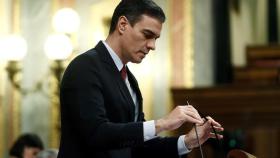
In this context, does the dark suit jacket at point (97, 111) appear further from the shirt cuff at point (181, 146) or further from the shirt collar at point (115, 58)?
the shirt cuff at point (181, 146)

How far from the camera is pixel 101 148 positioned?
7.03ft

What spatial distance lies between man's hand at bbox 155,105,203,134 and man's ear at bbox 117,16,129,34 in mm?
334

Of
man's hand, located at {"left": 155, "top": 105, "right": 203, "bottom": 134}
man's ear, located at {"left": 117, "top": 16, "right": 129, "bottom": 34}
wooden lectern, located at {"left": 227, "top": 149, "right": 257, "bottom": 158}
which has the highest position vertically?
man's ear, located at {"left": 117, "top": 16, "right": 129, "bottom": 34}

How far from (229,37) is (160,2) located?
0.69m

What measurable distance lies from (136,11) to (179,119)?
0.39 meters

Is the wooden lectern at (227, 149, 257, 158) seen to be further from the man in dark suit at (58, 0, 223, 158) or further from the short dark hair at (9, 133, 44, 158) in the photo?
→ the short dark hair at (9, 133, 44, 158)

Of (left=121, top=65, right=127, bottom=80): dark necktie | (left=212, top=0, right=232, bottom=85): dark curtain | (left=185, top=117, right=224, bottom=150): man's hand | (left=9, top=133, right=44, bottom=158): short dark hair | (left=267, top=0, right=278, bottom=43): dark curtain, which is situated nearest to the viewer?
(left=185, top=117, right=224, bottom=150): man's hand

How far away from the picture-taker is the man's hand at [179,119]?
6.89ft

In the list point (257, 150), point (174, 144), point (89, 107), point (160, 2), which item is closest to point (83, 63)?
point (89, 107)

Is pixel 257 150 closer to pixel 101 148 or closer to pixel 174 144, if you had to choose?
pixel 174 144

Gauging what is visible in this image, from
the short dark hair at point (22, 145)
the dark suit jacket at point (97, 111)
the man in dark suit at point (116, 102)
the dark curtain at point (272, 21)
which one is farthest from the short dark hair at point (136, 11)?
the dark curtain at point (272, 21)

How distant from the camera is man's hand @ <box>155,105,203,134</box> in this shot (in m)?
2.10

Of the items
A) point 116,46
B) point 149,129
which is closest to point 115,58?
point 116,46

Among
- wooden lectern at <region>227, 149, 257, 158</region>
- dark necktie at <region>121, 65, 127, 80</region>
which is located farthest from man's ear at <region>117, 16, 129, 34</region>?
wooden lectern at <region>227, 149, 257, 158</region>
